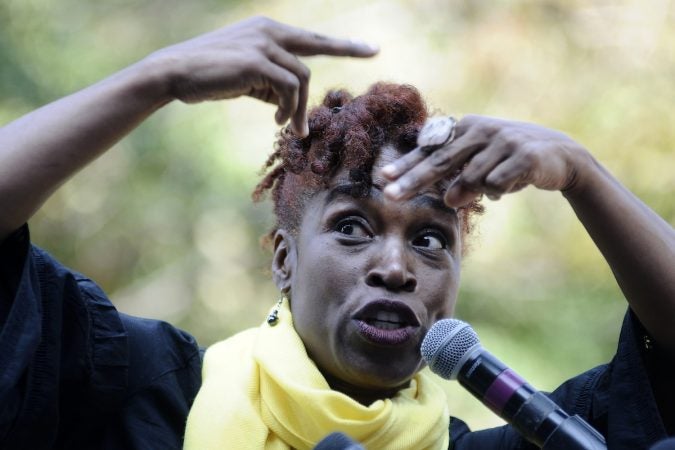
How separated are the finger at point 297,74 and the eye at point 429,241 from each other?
18.4 inches

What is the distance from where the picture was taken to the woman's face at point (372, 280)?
231 centimetres

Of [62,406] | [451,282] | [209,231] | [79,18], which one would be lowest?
[209,231]

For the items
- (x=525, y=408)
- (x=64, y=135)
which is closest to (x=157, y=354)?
(x=64, y=135)

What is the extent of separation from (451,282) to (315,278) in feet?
0.99

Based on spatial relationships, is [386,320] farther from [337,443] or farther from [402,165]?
[337,443]

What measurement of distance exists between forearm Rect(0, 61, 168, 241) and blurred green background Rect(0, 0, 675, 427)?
361 cm

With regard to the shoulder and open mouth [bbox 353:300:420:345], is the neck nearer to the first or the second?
open mouth [bbox 353:300:420:345]

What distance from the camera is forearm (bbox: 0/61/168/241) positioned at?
191 centimetres

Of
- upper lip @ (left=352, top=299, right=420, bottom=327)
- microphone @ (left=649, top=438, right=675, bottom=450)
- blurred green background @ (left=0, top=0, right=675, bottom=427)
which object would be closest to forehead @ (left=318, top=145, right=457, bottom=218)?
upper lip @ (left=352, top=299, right=420, bottom=327)

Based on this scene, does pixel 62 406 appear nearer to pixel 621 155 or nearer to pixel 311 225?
pixel 311 225

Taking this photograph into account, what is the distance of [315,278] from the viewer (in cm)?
240

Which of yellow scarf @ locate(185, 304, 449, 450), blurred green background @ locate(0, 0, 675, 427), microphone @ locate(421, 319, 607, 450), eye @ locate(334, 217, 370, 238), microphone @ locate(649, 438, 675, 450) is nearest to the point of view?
microphone @ locate(649, 438, 675, 450)

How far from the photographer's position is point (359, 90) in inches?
224

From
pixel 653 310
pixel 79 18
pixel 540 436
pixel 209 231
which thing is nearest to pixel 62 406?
pixel 540 436
